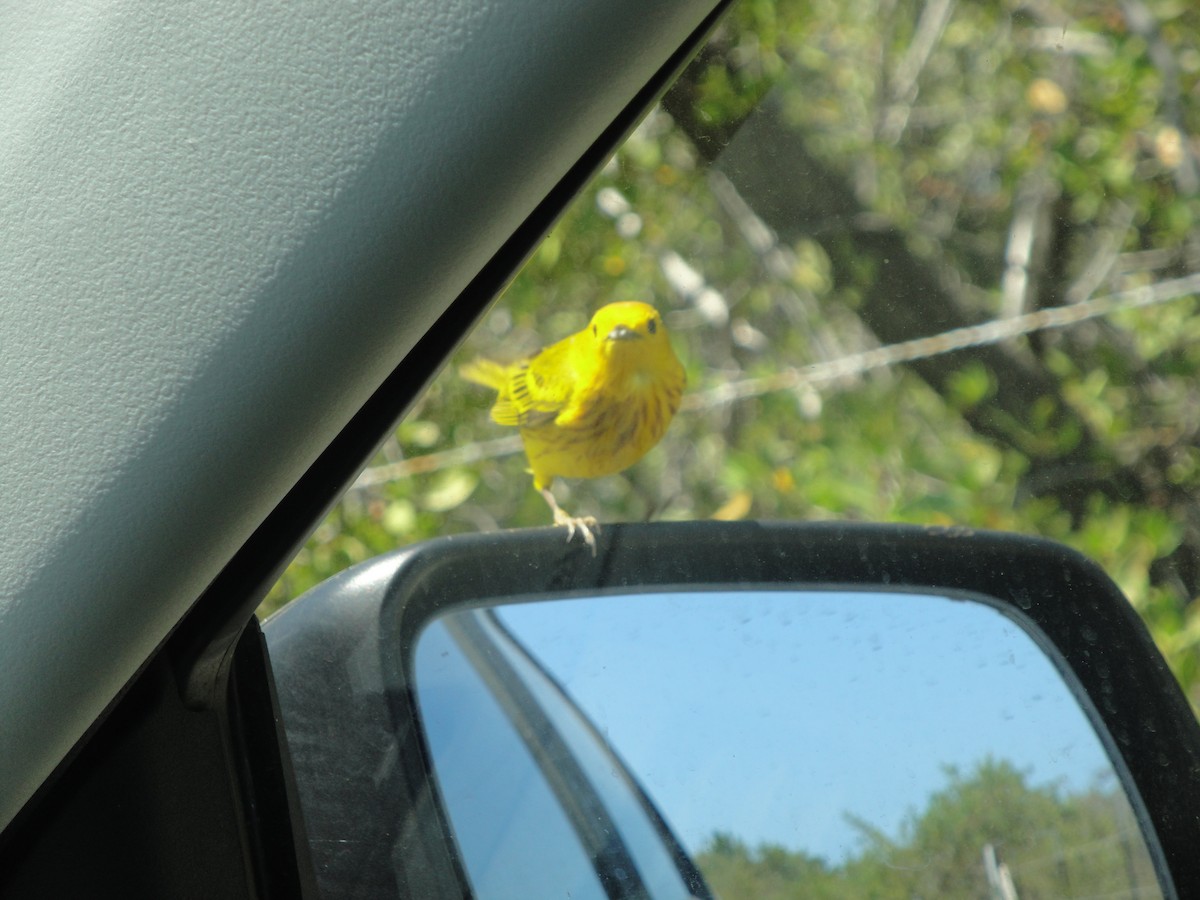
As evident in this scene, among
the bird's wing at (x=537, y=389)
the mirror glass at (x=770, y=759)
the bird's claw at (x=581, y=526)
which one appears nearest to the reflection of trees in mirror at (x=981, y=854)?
the mirror glass at (x=770, y=759)

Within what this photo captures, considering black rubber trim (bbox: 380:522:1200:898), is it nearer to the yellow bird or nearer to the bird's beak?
the yellow bird

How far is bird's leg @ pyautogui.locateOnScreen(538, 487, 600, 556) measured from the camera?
4.39ft

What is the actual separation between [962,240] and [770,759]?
0.51 metres

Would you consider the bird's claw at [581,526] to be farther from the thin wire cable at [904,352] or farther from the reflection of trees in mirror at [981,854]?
the reflection of trees in mirror at [981,854]

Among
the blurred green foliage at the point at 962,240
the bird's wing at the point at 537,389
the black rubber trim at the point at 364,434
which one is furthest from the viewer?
the bird's wing at the point at 537,389

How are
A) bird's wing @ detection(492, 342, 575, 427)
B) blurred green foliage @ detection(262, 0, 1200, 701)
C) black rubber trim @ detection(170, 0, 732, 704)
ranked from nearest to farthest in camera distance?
black rubber trim @ detection(170, 0, 732, 704) < blurred green foliage @ detection(262, 0, 1200, 701) < bird's wing @ detection(492, 342, 575, 427)

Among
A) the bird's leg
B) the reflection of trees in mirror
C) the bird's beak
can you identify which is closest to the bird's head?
the bird's beak

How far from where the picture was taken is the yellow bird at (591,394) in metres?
1.26

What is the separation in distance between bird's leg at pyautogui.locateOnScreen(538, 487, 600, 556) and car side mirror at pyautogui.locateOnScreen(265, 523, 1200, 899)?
1 centimetres

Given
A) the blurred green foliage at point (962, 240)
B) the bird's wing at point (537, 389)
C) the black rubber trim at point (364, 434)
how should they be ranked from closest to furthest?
the black rubber trim at point (364, 434), the blurred green foliage at point (962, 240), the bird's wing at point (537, 389)

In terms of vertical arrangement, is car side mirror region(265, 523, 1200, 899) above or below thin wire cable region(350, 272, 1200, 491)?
below

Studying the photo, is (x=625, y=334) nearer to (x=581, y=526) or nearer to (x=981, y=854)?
(x=581, y=526)

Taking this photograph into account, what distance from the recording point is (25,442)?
1007 mm

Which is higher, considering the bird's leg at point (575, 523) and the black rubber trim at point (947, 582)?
the bird's leg at point (575, 523)
